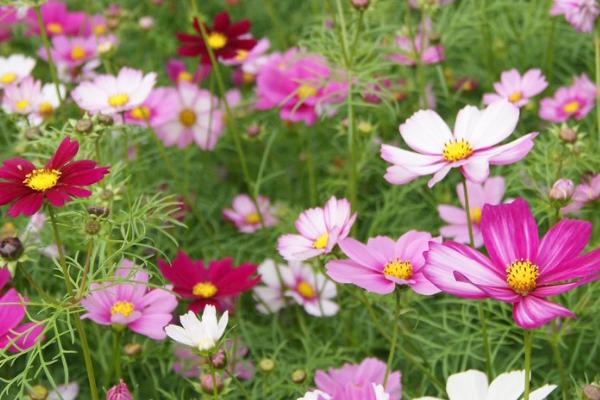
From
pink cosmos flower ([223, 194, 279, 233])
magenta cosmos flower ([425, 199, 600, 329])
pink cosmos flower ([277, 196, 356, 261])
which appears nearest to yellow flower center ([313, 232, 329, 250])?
pink cosmos flower ([277, 196, 356, 261])

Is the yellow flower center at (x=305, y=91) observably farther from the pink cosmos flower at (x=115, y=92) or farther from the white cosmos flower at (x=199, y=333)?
the white cosmos flower at (x=199, y=333)

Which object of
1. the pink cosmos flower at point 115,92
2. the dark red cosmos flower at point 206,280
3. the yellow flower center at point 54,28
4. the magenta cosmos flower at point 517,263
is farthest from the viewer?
A: the yellow flower center at point 54,28

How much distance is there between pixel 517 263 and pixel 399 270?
13cm

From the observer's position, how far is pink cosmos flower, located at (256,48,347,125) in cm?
131

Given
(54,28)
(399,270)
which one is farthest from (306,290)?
(54,28)

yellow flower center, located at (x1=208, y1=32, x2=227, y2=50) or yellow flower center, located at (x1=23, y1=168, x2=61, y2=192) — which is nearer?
yellow flower center, located at (x1=23, y1=168, x2=61, y2=192)

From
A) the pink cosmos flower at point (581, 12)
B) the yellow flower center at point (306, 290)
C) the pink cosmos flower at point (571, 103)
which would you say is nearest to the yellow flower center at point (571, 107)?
the pink cosmos flower at point (571, 103)

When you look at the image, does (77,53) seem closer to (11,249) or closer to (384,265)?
(11,249)

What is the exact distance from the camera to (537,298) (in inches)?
26.9

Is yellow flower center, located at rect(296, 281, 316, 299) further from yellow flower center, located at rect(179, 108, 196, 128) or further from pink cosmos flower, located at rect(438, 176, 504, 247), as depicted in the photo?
yellow flower center, located at rect(179, 108, 196, 128)

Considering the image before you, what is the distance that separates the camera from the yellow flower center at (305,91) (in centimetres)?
129

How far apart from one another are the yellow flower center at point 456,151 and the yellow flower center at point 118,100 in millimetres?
505

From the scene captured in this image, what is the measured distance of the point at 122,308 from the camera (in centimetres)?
97

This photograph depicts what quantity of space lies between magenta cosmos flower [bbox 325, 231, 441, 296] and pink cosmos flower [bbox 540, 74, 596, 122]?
541 mm
